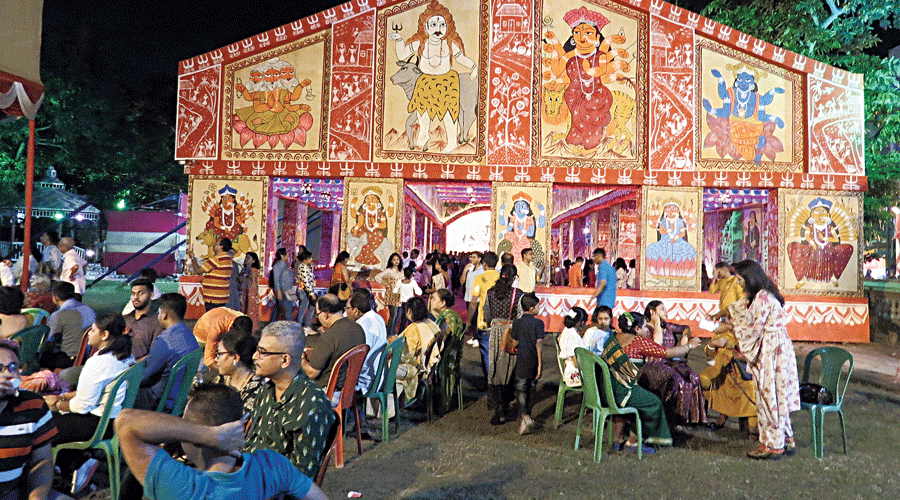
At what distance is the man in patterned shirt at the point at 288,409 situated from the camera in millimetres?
2736

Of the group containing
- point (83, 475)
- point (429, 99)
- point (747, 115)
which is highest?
point (429, 99)

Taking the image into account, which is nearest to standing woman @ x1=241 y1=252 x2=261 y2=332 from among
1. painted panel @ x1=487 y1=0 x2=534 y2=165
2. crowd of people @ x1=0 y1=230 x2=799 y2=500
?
crowd of people @ x1=0 y1=230 x2=799 y2=500

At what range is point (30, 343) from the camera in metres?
5.97

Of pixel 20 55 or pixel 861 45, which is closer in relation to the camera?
pixel 20 55

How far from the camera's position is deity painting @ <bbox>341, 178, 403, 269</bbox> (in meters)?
13.3

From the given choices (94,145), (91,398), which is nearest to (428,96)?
(91,398)

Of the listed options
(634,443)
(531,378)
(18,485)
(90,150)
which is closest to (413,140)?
(531,378)

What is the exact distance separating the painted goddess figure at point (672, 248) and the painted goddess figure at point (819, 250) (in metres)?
2.06

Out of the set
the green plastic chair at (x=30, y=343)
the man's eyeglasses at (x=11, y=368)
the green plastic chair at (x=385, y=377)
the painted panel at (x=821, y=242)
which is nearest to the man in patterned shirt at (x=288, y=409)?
the man's eyeglasses at (x=11, y=368)

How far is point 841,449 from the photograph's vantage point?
5859mm

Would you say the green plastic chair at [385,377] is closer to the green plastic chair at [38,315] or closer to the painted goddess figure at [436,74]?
the green plastic chair at [38,315]

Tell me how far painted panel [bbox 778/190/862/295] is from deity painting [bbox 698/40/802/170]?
3.00 ft

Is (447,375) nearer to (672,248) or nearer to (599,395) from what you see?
(599,395)

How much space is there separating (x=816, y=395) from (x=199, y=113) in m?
12.2
